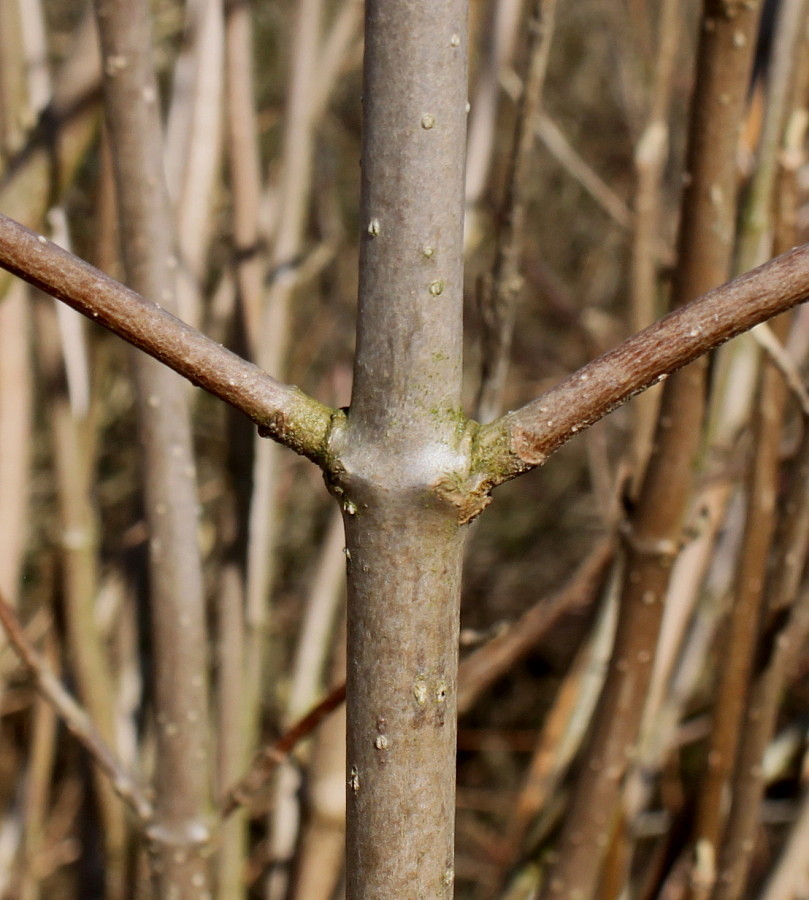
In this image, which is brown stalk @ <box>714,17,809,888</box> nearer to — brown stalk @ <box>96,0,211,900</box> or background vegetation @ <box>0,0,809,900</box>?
background vegetation @ <box>0,0,809,900</box>

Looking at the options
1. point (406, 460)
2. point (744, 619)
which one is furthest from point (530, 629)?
point (406, 460)

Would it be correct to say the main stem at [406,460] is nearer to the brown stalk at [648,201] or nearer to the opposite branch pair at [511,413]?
the opposite branch pair at [511,413]

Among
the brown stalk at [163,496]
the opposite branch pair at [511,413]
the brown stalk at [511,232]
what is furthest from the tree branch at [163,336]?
the brown stalk at [511,232]

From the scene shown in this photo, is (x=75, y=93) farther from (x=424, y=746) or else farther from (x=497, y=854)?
(x=497, y=854)

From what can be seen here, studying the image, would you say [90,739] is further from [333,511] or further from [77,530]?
[333,511]

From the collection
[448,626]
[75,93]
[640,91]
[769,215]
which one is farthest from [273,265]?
[640,91]
